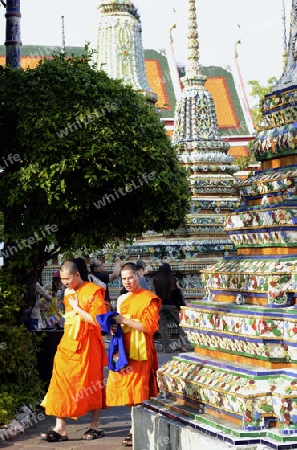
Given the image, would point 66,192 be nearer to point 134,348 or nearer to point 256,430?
point 134,348

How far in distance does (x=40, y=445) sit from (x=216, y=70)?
112 feet

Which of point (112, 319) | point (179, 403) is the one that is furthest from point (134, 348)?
point (179, 403)

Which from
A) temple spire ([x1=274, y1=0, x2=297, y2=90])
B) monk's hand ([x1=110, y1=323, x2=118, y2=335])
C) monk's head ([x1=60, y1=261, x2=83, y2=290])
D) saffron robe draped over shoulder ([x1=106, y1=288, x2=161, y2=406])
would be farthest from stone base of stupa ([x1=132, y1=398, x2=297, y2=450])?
temple spire ([x1=274, y1=0, x2=297, y2=90])

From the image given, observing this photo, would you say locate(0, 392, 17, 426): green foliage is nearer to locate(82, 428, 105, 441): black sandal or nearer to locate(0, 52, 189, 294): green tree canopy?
locate(82, 428, 105, 441): black sandal

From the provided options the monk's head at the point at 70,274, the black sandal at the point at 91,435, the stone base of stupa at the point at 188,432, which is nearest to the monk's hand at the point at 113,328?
the stone base of stupa at the point at 188,432

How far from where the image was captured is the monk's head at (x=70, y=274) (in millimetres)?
8477

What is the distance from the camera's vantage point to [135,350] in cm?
801

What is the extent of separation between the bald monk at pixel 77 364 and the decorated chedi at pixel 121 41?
11.2m

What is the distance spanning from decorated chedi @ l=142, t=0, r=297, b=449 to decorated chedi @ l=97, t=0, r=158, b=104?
40.0 ft

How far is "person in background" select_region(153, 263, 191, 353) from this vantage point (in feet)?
48.3

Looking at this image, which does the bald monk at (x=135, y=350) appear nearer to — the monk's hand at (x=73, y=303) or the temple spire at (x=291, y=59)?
the monk's hand at (x=73, y=303)

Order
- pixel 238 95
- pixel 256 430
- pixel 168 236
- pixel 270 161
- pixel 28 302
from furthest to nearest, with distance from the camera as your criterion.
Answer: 1. pixel 238 95
2. pixel 168 236
3. pixel 28 302
4. pixel 270 161
5. pixel 256 430

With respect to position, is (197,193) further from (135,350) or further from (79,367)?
(135,350)

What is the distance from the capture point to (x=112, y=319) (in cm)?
780
